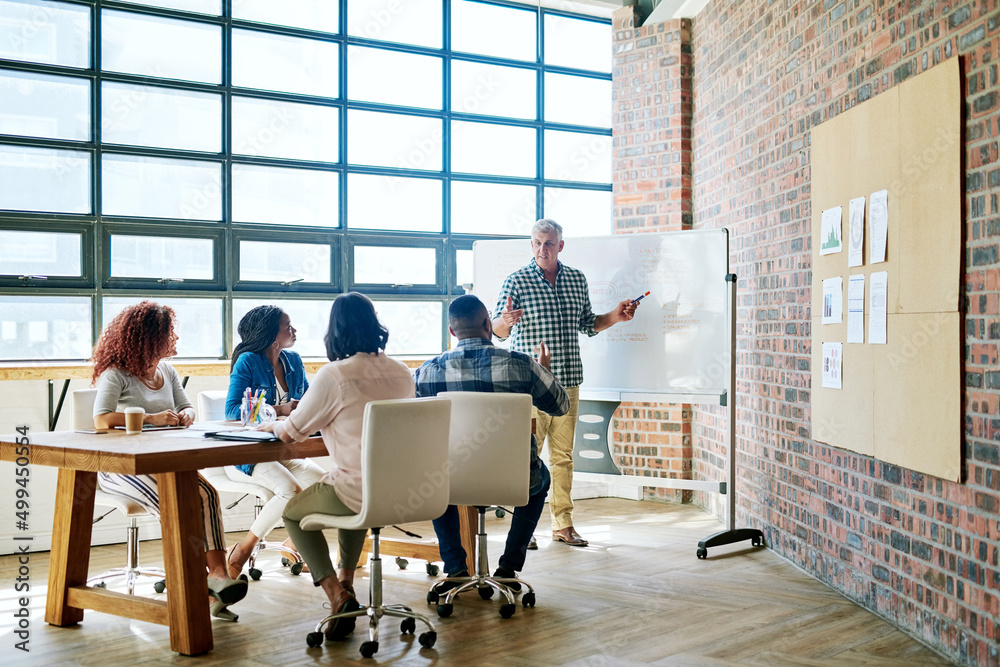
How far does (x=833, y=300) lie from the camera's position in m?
3.78

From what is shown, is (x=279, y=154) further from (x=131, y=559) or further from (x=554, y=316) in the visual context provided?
(x=131, y=559)

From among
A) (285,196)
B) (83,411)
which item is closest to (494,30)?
(285,196)

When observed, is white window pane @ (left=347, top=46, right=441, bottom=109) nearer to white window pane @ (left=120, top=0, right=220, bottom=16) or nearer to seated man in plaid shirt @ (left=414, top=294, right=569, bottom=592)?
white window pane @ (left=120, top=0, right=220, bottom=16)

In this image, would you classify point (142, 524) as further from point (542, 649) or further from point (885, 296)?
point (885, 296)

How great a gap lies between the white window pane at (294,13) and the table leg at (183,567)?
11.4 feet

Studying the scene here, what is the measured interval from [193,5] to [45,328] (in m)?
2.14

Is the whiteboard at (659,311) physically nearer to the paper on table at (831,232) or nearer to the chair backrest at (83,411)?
the paper on table at (831,232)

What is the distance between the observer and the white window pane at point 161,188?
5.06m

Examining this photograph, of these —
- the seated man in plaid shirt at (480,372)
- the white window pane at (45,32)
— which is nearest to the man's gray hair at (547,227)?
the seated man in plaid shirt at (480,372)

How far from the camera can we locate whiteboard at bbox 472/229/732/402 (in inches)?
185

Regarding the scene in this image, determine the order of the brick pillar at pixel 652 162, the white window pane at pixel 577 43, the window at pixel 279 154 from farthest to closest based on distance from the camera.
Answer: the white window pane at pixel 577 43 < the brick pillar at pixel 652 162 < the window at pixel 279 154

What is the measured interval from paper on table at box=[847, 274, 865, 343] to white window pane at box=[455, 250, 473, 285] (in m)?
2.90

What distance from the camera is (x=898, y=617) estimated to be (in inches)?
130

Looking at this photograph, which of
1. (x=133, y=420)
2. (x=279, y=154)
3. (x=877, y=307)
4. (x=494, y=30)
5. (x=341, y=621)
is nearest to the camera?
(x=341, y=621)
